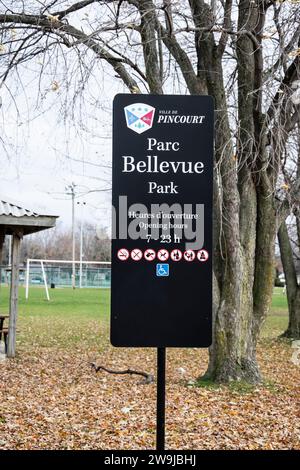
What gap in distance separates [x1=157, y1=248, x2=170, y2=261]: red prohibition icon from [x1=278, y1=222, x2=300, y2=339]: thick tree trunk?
45.6ft

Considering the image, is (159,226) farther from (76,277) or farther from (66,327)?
(76,277)

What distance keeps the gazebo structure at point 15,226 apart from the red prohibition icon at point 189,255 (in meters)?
8.37

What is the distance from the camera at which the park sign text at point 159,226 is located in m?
4.64

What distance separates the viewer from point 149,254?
15.3 feet

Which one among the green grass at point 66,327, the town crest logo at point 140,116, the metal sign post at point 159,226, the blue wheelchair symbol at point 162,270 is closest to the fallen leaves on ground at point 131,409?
the metal sign post at point 159,226

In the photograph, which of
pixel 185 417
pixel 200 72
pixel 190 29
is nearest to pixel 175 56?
pixel 200 72

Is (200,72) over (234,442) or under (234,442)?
over

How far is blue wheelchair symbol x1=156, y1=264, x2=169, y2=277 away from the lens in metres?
4.67

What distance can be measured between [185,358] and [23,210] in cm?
445

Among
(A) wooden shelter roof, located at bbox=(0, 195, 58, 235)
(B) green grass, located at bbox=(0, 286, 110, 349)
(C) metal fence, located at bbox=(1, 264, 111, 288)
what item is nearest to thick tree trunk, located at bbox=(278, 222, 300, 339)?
(B) green grass, located at bbox=(0, 286, 110, 349)

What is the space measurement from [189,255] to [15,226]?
9.08 m

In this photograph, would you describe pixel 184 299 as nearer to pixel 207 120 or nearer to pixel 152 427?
pixel 207 120

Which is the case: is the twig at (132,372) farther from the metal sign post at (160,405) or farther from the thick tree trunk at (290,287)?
the thick tree trunk at (290,287)

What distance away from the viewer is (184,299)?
4719mm
